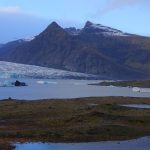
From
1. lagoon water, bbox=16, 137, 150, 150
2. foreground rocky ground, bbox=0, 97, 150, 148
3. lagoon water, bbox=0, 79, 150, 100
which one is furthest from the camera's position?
lagoon water, bbox=0, 79, 150, 100

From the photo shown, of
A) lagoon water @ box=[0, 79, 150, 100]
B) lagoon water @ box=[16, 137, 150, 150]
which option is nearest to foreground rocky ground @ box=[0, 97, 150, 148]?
lagoon water @ box=[16, 137, 150, 150]

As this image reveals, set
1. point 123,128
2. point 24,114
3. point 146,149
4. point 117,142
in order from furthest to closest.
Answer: point 24,114 → point 123,128 → point 117,142 → point 146,149

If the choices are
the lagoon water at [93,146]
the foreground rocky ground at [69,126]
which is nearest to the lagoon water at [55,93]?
the foreground rocky ground at [69,126]

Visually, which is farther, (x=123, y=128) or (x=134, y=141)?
(x=123, y=128)

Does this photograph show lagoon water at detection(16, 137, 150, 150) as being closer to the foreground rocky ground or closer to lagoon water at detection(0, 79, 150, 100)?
the foreground rocky ground

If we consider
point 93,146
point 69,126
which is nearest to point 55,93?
point 69,126

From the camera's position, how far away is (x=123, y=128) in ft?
119

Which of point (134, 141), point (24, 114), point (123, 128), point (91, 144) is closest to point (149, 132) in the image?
point (123, 128)

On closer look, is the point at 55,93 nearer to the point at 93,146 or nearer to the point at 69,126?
the point at 69,126

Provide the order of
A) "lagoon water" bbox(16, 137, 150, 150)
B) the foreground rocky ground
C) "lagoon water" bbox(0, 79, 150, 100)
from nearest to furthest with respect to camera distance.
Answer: "lagoon water" bbox(16, 137, 150, 150) < the foreground rocky ground < "lagoon water" bbox(0, 79, 150, 100)

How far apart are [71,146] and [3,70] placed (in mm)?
159887

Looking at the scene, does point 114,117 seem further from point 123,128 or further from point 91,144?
point 91,144

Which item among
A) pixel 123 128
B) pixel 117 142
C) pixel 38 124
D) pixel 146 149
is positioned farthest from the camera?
pixel 38 124

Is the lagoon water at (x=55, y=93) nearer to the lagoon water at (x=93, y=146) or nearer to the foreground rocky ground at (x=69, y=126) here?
the foreground rocky ground at (x=69, y=126)
